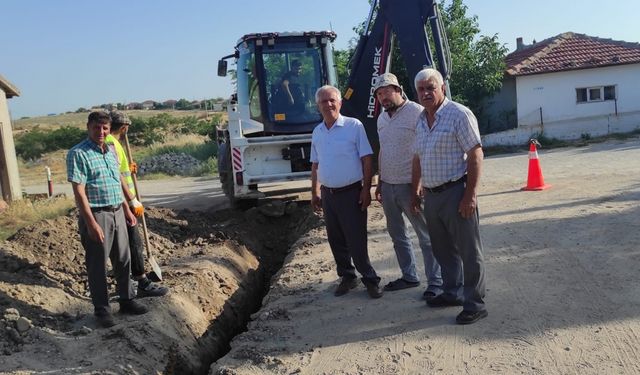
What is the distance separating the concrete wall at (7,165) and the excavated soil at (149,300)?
5914 millimetres

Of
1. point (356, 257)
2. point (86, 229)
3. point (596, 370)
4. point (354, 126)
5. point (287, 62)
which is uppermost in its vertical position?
point (287, 62)

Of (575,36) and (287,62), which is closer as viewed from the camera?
(287,62)

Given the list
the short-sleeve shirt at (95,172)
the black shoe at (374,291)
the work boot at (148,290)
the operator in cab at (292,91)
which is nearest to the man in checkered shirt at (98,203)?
the short-sleeve shirt at (95,172)

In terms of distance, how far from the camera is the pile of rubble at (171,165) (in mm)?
26469

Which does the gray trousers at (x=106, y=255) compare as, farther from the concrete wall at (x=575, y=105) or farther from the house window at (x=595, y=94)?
the house window at (x=595, y=94)

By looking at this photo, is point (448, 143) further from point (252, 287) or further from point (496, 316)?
point (252, 287)

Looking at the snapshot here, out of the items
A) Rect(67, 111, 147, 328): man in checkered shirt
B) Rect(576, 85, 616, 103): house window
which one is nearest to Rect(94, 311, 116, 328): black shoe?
Rect(67, 111, 147, 328): man in checkered shirt

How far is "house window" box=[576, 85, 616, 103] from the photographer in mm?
24234

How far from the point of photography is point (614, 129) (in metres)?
23.4

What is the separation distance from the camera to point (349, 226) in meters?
5.35

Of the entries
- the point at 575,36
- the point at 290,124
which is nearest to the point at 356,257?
the point at 290,124

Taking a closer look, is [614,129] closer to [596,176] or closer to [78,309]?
[596,176]

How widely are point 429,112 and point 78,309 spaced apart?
12.4 feet

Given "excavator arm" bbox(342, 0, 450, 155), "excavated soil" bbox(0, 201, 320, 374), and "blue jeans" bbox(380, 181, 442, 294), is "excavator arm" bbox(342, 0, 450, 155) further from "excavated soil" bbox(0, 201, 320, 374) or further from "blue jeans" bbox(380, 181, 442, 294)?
"blue jeans" bbox(380, 181, 442, 294)
